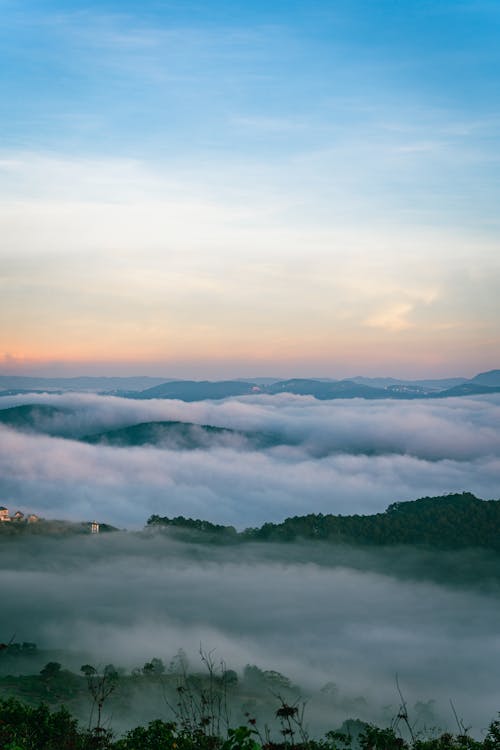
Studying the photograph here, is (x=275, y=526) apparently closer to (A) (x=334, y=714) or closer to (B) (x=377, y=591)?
(B) (x=377, y=591)

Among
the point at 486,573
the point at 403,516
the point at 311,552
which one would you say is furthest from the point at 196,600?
the point at 486,573

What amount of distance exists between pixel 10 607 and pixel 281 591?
178 ft

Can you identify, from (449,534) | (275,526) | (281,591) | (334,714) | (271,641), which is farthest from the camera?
(275,526)

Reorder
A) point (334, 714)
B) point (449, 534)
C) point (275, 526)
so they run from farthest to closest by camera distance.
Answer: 1. point (275, 526)
2. point (449, 534)
3. point (334, 714)

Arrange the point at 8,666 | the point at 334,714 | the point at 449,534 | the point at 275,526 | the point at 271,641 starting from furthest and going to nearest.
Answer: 1. the point at 275,526
2. the point at 449,534
3. the point at 271,641
4. the point at 8,666
5. the point at 334,714

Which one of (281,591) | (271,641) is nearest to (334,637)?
(271,641)

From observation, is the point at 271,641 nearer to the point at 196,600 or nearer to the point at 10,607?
the point at 196,600

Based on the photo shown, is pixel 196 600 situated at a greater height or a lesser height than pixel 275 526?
lesser

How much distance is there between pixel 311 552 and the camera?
5930 inches

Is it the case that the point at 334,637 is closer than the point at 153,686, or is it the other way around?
the point at 153,686

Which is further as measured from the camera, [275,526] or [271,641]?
[275,526]

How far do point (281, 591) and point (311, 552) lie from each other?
11.4 metres

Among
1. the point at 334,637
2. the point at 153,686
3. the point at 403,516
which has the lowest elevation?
the point at 334,637

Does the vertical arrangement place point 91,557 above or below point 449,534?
below
